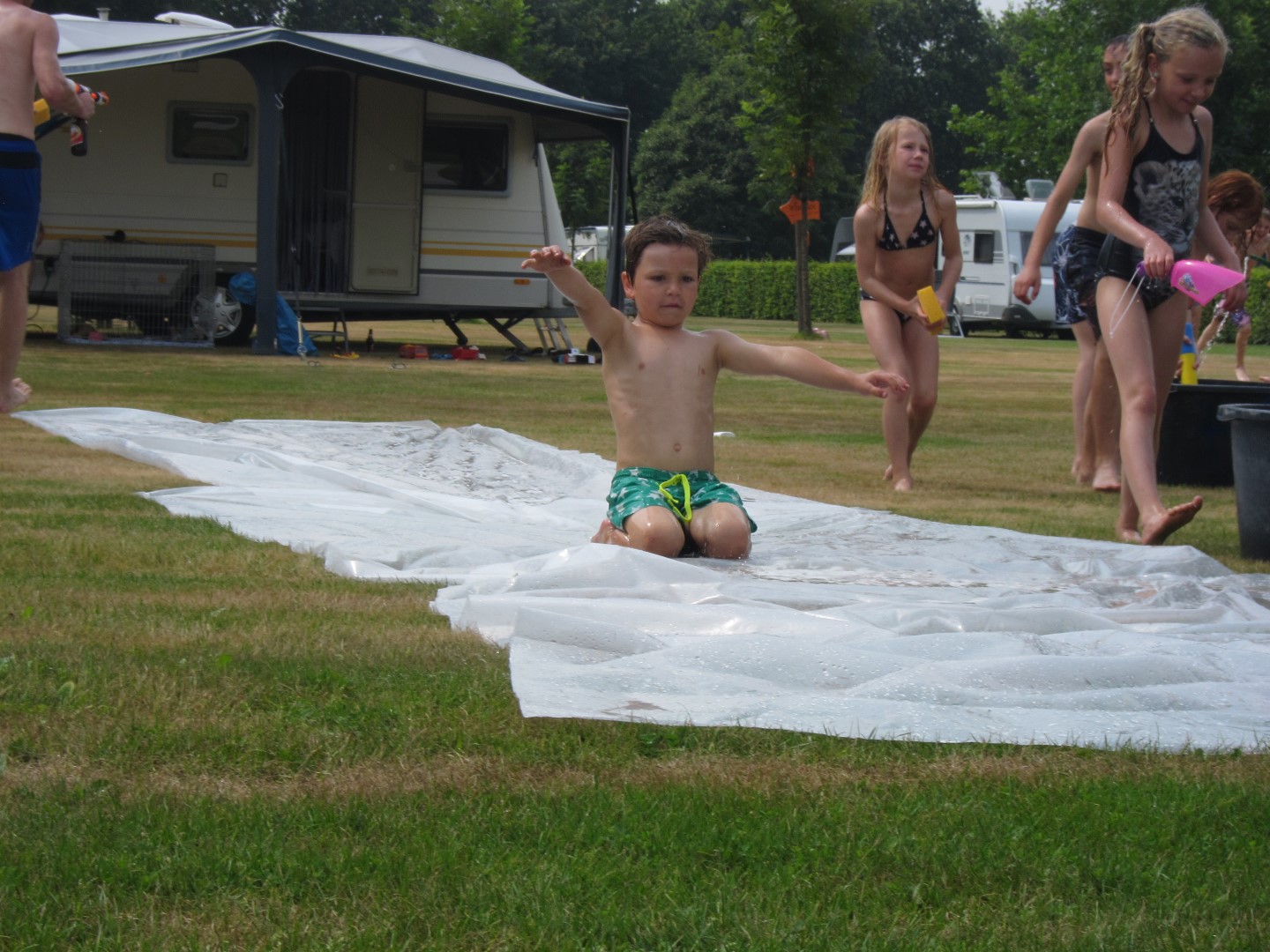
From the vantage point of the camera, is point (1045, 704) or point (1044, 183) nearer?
point (1045, 704)

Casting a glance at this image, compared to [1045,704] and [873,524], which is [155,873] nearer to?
[1045,704]

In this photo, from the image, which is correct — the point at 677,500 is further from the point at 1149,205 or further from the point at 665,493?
the point at 1149,205

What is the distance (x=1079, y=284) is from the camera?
6.88 meters

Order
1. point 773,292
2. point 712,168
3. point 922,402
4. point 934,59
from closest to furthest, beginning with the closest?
point 922,402, point 773,292, point 712,168, point 934,59

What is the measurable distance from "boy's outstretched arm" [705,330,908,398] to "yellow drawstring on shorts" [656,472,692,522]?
1.46ft

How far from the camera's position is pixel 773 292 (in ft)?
139

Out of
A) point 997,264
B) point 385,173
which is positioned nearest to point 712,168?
point 997,264

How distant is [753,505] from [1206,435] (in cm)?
277

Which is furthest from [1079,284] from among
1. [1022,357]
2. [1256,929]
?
[1022,357]

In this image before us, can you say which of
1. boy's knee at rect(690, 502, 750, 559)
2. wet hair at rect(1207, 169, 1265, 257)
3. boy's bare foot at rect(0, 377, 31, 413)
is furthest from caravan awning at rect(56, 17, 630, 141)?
boy's knee at rect(690, 502, 750, 559)

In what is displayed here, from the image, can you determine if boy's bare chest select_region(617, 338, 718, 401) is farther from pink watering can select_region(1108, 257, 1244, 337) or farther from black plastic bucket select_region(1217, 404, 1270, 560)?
black plastic bucket select_region(1217, 404, 1270, 560)

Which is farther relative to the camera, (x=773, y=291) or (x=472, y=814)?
(x=773, y=291)

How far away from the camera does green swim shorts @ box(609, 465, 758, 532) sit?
5051 millimetres

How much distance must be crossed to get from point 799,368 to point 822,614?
142 centimetres
